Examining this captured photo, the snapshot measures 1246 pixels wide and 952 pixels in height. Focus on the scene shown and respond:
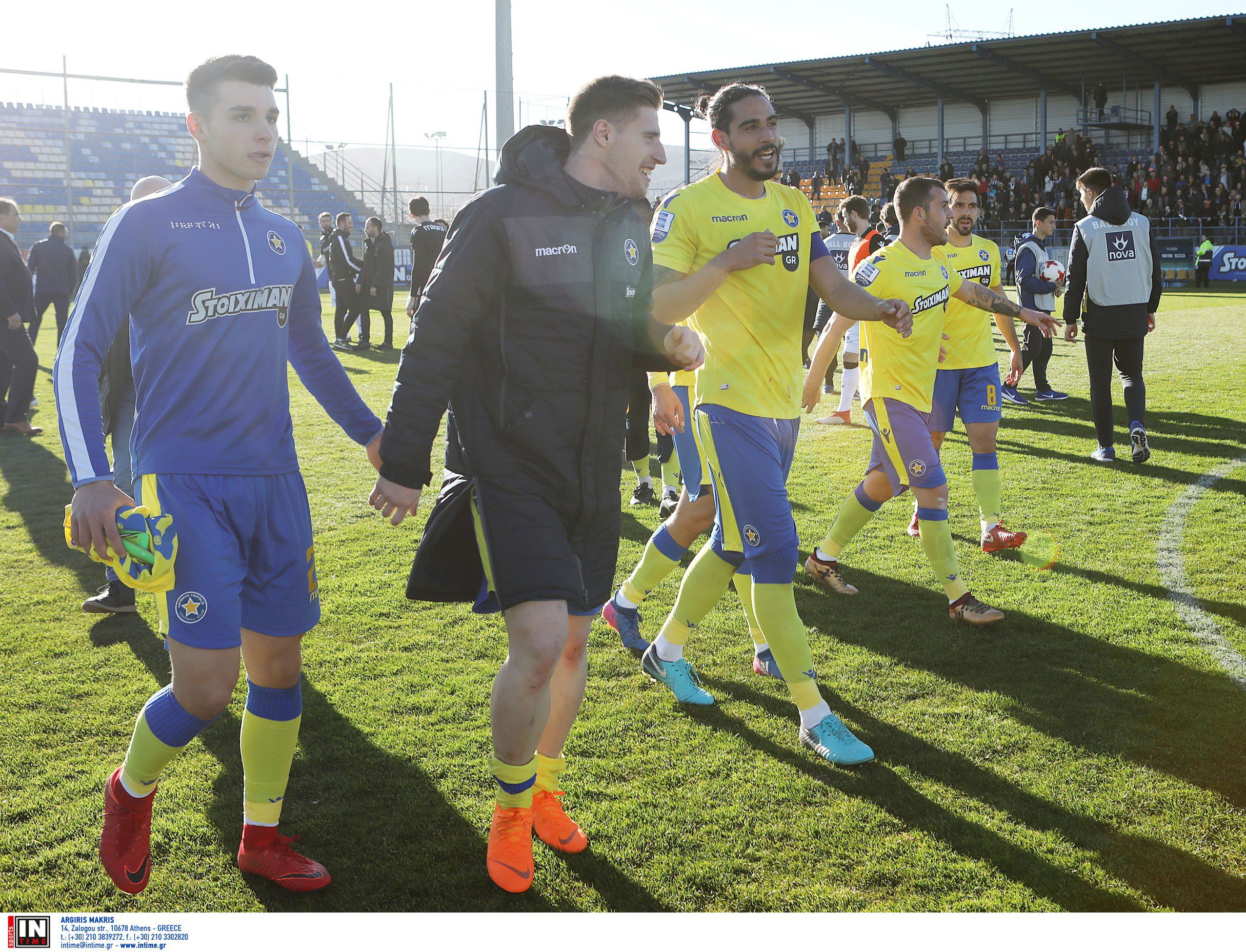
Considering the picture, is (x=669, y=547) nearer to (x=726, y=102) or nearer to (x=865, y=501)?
(x=865, y=501)

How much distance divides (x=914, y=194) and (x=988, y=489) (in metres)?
1.97

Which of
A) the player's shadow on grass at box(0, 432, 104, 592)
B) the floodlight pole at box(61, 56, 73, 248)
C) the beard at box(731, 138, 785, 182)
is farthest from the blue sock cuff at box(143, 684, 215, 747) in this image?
the floodlight pole at box(61, 56, 73, 248)

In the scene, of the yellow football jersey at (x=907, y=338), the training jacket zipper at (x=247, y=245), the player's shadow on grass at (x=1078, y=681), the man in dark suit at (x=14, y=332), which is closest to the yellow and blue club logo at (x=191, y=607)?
the training jacket zipper at (x=247, y=245)

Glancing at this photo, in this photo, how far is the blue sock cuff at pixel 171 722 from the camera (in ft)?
8.66

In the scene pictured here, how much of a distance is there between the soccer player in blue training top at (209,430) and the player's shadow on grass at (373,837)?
0.14m

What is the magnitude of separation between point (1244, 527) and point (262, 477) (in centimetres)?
612

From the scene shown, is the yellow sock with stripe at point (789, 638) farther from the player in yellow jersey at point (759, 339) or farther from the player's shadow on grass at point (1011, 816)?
the player's shadow on grass at point (1011, 816)

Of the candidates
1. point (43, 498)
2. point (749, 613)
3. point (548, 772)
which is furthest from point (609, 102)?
point (43, 498)

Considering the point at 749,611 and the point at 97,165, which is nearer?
the point at 749,611

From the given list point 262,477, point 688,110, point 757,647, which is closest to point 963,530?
point 757,647

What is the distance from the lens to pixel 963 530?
21.6 ft

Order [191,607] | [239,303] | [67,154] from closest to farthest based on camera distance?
[191,607] → [239,303] → [67,154]

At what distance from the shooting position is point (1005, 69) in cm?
3762

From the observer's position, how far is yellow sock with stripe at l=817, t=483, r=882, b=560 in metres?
5.46
